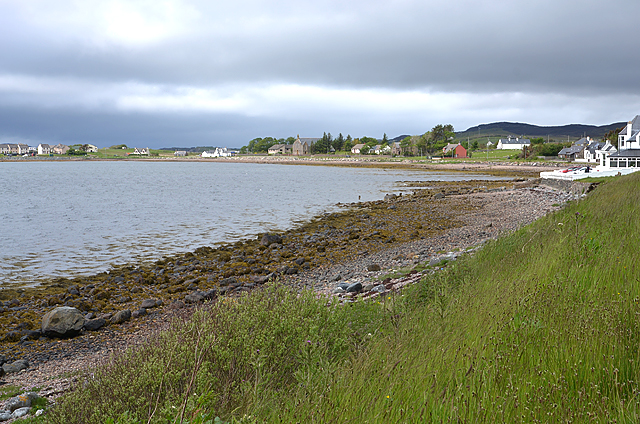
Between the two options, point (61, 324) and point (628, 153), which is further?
point (628, 153)

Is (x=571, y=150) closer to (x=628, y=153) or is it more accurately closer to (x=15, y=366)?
(x=628, y=153)

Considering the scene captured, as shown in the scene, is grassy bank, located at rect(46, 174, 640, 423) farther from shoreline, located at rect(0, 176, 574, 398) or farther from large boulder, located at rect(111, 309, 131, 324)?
large boulder, located at rect(111, 309, 131, 324)

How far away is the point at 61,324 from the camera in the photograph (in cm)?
1082

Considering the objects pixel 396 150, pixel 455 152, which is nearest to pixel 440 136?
pixel 455 152

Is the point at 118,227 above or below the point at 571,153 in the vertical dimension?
below

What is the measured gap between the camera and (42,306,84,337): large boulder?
1077 centimetres

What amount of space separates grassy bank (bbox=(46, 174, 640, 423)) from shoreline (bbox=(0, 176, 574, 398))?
1296 mm

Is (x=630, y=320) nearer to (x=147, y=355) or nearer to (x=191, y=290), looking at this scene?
(x=147, y=355)

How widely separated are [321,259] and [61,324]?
9.76 metres

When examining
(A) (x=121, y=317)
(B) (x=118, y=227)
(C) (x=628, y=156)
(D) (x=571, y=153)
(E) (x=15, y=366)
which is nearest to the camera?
(E) (x=15, y=366)

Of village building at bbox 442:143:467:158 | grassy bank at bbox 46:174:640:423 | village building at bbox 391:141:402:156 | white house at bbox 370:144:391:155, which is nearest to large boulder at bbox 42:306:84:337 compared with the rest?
grassy bank at bbox 46:174:640:423

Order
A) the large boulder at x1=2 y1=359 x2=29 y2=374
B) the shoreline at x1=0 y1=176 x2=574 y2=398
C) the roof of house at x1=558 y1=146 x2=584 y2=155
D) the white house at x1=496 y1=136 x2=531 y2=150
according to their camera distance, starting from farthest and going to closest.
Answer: the white house at x1=496 y1=136 x2=531 y2=150
the roof of house at x1=558 y1=146 x2=584 y2=155
the shoreline at x1=0 y1=176 x2=574 y2=398
the large boulder at x1=2 y1=359 x2=29 y2=374

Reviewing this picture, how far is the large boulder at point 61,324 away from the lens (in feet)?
35.3

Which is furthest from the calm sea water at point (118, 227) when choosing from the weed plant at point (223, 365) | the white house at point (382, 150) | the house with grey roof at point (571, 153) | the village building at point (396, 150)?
the white house at point (382, 150)
